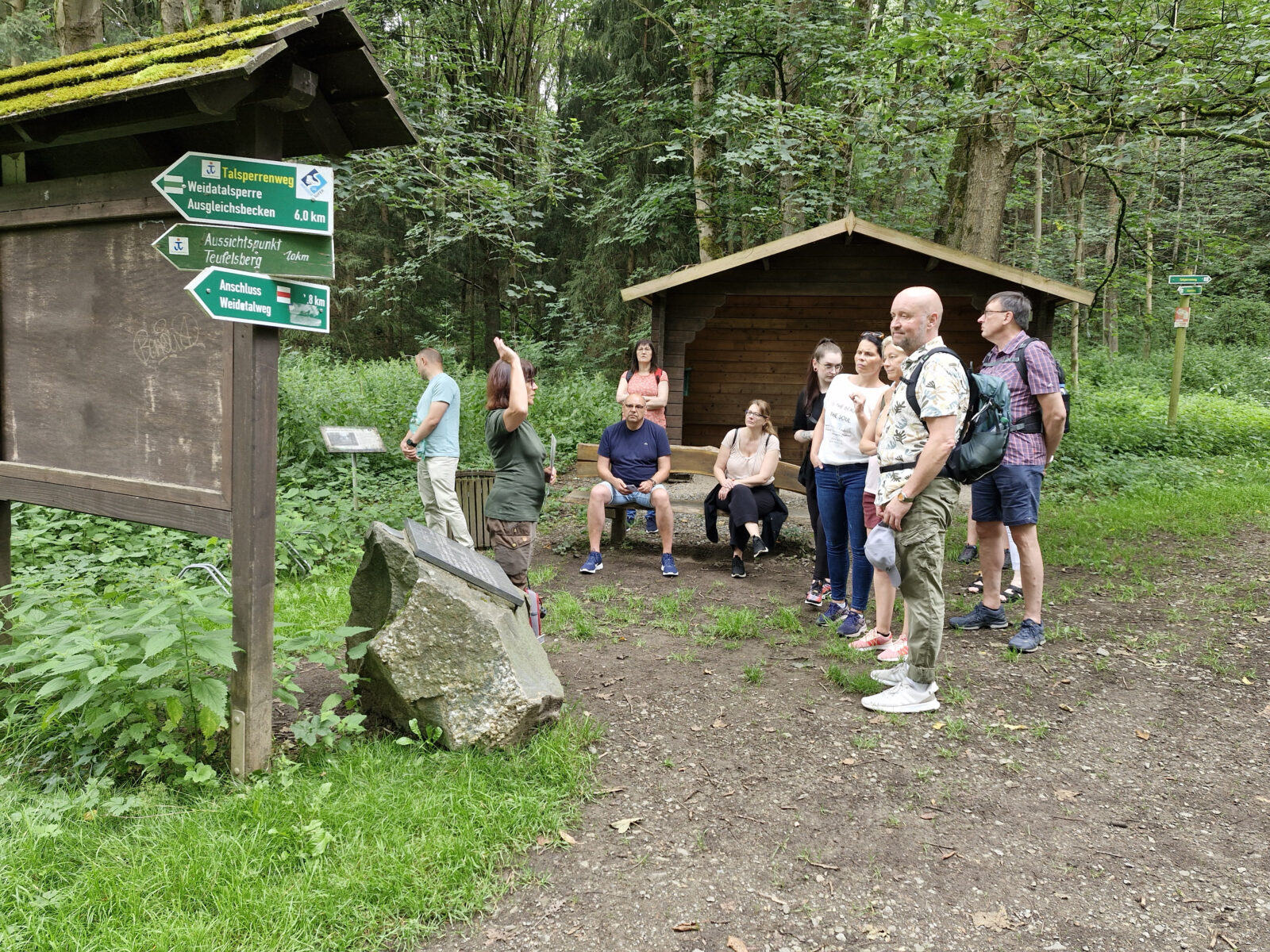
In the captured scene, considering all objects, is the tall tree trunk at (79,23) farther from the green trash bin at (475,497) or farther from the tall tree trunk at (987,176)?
the tall tree trunk at (987,176)

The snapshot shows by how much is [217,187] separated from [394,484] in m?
6.58

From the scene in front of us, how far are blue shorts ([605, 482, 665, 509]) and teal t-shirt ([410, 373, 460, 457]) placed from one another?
1432 millimetres

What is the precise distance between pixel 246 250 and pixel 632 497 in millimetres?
4418

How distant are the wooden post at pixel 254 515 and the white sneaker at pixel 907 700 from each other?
280 cm

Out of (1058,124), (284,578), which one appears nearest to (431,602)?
(284,578)

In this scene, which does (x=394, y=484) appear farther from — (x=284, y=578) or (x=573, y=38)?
(x=573, y=38)

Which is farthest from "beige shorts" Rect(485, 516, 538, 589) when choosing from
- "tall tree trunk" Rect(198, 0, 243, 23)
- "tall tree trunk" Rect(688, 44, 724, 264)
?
"tall tree trunk" Rect(688, 44, 724, 264)

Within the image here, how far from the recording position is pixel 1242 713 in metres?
4.04

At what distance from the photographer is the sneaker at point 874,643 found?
15.8 feet

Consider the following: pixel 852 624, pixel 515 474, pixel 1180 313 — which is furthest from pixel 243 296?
pixel 1180 313

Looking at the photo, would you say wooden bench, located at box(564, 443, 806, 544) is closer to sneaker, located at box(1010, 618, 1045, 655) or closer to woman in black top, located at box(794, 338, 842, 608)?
woman in black top, located at box(794, 338, 842, 608)

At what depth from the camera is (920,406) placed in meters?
3.71

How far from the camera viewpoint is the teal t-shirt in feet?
20.2

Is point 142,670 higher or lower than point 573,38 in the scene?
lower
